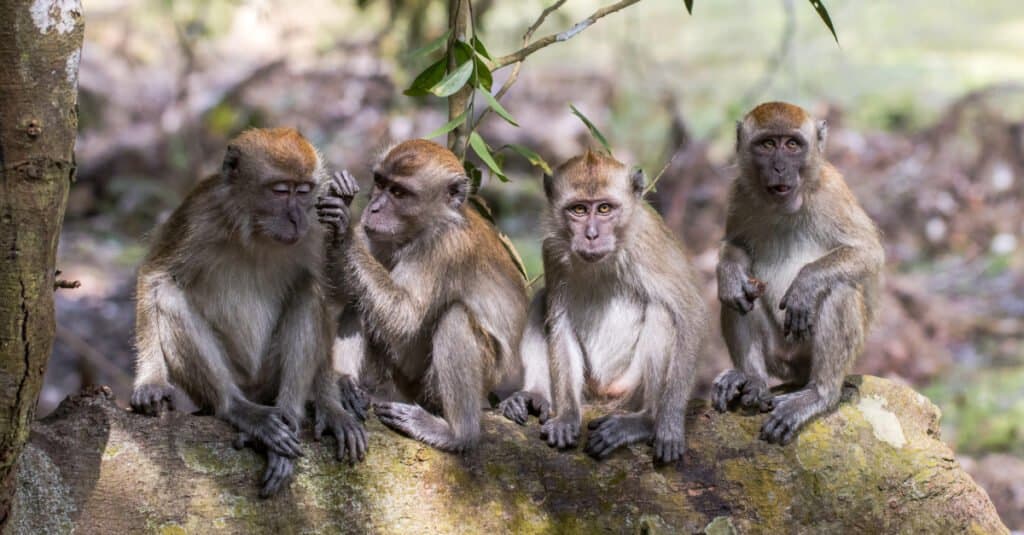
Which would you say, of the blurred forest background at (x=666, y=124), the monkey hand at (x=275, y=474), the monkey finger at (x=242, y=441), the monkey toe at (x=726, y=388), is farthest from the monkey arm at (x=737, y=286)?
the blurred forest background at (x=666, y=124)

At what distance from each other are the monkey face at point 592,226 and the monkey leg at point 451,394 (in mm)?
798

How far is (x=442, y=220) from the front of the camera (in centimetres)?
659

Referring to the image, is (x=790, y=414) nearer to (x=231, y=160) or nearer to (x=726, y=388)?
(x=726, y=388)

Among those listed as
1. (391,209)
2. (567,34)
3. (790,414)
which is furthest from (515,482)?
(567,34)

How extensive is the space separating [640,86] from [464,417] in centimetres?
1207

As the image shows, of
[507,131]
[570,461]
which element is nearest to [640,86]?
[507,131]

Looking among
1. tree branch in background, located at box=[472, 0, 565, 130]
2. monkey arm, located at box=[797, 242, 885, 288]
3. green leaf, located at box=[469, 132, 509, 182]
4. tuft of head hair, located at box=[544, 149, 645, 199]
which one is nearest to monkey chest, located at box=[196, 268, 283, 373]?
green leaf, located at box=[469, 132, 509, 182]

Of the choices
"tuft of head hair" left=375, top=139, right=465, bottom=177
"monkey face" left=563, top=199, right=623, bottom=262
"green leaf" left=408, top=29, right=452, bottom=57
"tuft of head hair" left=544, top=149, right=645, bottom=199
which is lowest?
"monkey face" left=563, top=199, right=623, bottom=262

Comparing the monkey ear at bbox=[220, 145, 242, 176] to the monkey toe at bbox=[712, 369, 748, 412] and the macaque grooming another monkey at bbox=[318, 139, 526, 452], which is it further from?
the monkey toe at bbox=[712, 369, 748, 412]

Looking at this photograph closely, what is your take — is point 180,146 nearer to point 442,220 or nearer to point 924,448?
point 442,220

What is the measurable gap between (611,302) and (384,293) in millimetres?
1490

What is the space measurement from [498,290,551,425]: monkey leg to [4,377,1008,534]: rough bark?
9.4 inches

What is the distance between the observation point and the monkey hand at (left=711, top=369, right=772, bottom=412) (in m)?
6.44

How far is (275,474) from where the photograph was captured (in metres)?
5.36
